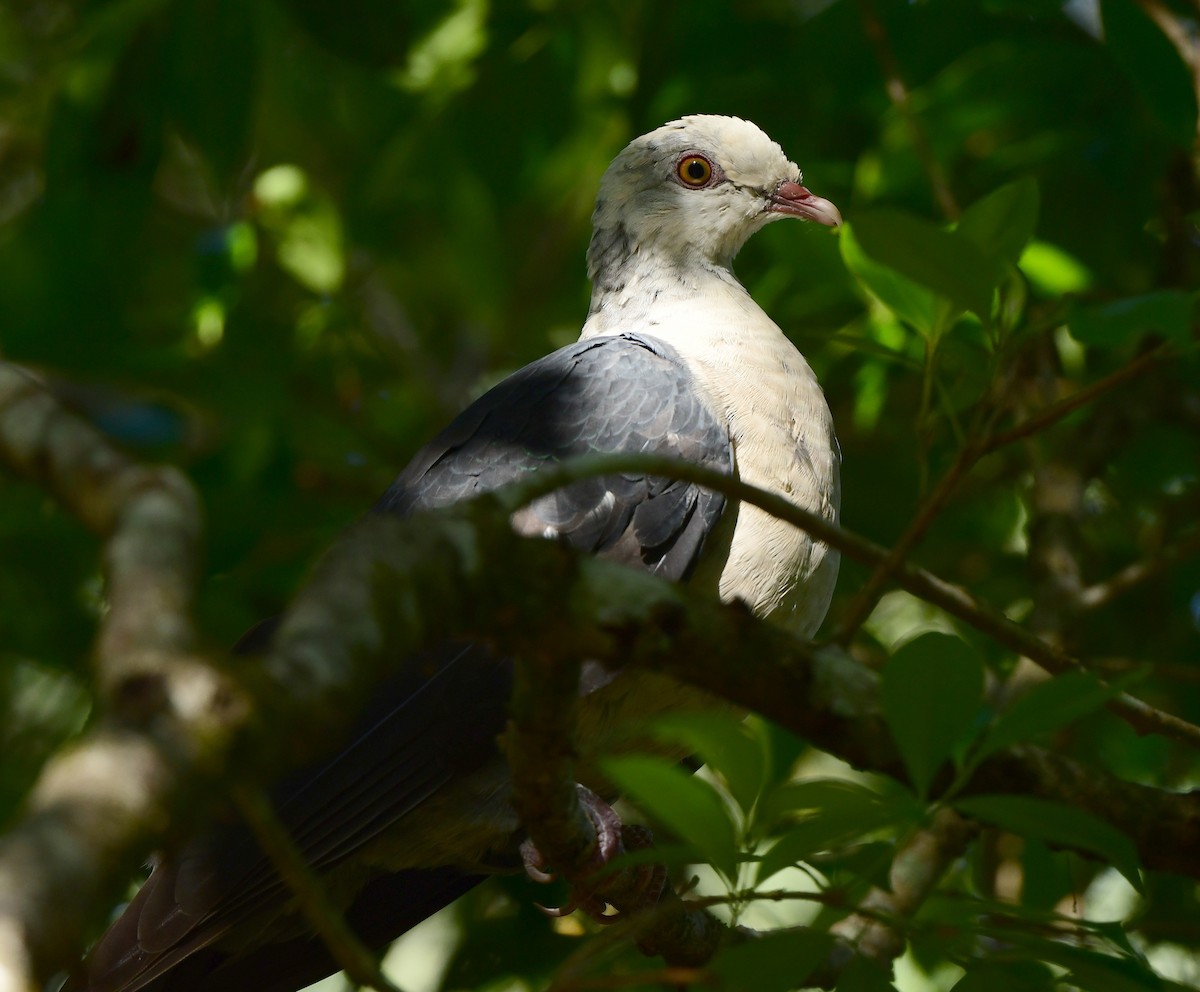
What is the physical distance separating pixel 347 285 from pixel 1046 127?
10.0ft

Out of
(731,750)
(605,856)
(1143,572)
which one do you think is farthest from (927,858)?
(731,750)

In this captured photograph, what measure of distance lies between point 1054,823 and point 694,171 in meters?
3.10

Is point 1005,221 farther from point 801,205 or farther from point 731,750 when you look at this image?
point 801,205

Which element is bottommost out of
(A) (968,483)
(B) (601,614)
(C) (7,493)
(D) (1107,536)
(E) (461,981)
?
(E) (461,981)

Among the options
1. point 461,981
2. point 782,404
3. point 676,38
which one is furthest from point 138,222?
point 461,981

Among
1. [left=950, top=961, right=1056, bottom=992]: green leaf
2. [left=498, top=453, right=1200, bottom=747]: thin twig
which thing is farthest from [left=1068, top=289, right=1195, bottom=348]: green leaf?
[left=950, top=961, right=1056, bottom=992]: green leaf

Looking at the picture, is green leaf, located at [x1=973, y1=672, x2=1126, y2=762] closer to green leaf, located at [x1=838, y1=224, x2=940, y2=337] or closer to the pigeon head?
green leaf, located at [x1=838, y1=224, x2=940, y2=337]

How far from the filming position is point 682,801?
1.52 metres

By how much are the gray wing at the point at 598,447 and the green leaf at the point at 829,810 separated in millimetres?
1527

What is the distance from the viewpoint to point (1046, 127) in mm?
3721

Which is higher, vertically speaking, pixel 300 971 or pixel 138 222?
pixel 138 222

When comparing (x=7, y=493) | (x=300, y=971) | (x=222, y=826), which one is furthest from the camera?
(x=7, y=493)

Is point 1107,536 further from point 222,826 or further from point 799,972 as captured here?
point 799,972

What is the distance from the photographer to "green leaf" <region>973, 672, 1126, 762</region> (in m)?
1.43
